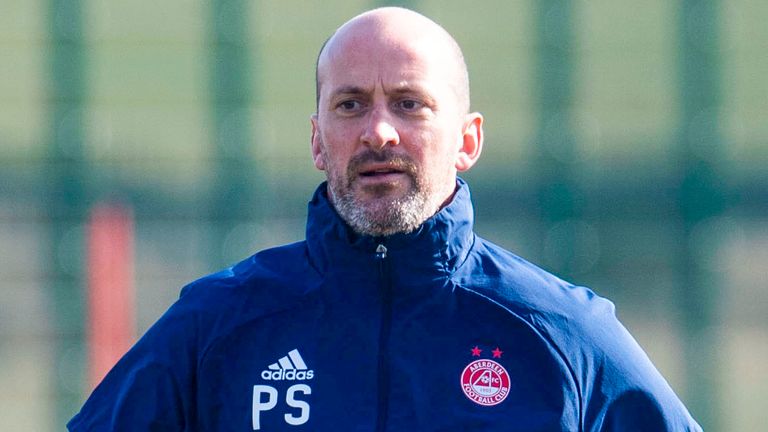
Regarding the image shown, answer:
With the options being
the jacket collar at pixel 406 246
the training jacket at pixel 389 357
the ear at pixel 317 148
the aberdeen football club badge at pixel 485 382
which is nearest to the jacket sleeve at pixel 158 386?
the training jacket at pixel 389 357

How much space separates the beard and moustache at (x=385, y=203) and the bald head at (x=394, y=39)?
21 cm

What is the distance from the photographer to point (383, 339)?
2.34 meters

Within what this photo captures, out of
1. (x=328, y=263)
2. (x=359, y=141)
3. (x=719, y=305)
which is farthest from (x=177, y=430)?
(x=719, y=305)

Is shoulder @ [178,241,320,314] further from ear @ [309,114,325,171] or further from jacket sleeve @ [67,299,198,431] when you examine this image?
ear @ [309,114,325,171]

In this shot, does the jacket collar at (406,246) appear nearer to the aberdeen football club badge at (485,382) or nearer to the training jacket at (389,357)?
the training jacket at (389,357)

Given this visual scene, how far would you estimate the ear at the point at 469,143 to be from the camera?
2.63 m

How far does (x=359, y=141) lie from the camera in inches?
95.1

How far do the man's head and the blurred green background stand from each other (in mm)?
4737

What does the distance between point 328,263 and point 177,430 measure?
40 cm

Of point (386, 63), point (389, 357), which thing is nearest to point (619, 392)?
point (389, 357)

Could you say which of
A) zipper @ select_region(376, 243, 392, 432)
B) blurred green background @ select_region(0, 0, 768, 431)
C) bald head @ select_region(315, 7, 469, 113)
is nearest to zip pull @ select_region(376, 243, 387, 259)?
zipper @ select_region(376, 243, 392, 432)

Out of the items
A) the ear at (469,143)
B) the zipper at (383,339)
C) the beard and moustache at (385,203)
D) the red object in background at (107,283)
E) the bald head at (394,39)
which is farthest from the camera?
the red object in background at (107,283)

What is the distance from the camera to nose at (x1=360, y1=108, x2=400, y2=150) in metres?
2.39

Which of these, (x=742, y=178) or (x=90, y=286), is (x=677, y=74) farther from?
(x=90, y=286)
